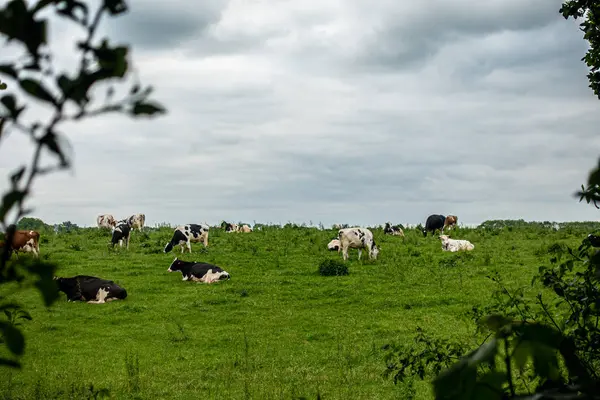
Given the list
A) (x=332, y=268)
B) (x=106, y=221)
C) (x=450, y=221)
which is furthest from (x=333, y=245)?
(x=106, y=221)

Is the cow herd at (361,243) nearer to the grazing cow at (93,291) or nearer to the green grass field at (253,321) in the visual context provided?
the green grass field at (253,321)

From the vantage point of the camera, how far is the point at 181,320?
1578 cm

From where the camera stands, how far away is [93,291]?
17.9 metres

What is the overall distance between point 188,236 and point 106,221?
13.3 metres

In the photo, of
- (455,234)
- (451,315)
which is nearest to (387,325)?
(451,315)

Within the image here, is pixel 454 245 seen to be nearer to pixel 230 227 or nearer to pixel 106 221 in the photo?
pixel 230 227

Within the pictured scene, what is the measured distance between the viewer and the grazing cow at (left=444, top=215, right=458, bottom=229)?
38.3 meters

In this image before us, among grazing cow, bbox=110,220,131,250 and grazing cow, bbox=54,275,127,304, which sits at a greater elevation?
grazing cow, bbox=110,220,131,250

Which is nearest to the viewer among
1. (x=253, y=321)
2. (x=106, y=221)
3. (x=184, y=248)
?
(x=253, y=321)

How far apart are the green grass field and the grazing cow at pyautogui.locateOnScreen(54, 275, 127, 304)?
0.37 m

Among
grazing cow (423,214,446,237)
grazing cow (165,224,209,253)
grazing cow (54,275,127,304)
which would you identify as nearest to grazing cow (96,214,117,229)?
grazing cow (165,224,209,253)

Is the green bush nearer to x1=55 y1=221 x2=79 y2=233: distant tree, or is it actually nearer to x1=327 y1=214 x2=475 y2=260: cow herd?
x1=327 y1=214 x2=475 y2=260: cow herd

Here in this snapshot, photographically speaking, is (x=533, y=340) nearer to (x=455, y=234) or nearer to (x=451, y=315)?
(x=451, y=315)

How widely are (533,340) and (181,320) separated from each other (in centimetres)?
1511
